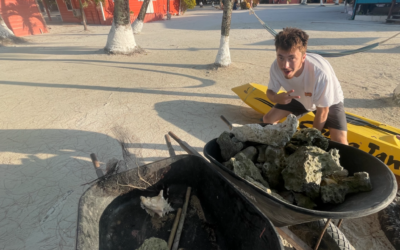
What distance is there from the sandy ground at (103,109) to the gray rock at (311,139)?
108 centimetres

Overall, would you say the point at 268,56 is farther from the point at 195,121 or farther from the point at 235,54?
the point at 195,121

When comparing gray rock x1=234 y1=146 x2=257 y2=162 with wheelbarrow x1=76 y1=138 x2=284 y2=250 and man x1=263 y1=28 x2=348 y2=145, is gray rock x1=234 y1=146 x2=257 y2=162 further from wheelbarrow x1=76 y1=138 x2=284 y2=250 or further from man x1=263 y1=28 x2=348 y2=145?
man x1=263 y1=28 x2=348 y2=145

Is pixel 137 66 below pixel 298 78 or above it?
below

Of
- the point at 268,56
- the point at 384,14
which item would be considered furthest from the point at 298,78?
the point at 384,14

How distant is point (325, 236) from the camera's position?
5.33ft

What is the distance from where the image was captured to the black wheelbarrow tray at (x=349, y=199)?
1.08 meters

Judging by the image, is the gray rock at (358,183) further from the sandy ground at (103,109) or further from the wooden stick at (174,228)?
the wooden stick at (174,228)

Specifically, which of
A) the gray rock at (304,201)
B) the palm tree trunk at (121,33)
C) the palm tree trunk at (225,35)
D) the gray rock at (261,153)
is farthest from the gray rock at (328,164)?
the palm tree trunk at (121,33)

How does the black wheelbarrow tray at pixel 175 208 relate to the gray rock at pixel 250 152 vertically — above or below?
below

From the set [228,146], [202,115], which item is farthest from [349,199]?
[202,115]

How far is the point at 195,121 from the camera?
392 centimetres

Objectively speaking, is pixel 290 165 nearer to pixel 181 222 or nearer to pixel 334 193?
pixel 334 193

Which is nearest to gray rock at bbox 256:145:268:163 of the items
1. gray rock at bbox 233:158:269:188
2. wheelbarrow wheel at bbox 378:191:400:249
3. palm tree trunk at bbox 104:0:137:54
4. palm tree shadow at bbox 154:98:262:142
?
gray rock at bbox 233:158:269:188

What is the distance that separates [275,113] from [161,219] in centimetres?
213
